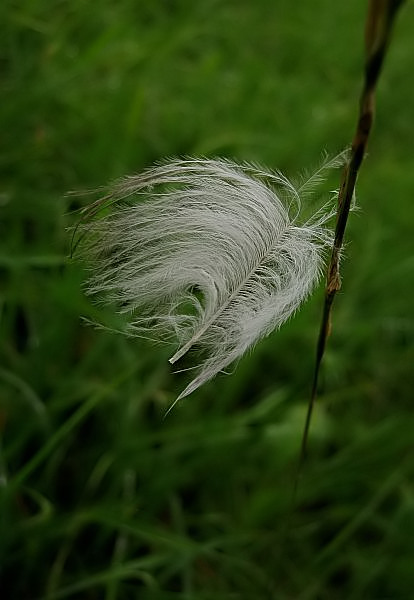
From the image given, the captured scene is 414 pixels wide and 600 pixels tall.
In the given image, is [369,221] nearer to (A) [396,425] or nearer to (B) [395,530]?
(A) [396,425]

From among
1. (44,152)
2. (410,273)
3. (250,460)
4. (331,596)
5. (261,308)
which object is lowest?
(331,596)

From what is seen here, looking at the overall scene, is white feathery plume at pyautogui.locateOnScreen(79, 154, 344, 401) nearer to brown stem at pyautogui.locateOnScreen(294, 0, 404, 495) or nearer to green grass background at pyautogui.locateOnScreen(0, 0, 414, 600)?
brown stem at pyautogui.locateOnScreen(294, 0, 404, 495)

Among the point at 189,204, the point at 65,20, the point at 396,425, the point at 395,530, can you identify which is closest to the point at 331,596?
the point at 395,530

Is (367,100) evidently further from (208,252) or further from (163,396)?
(163,396)

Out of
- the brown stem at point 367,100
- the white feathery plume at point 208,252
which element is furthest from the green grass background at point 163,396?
the brown stem at point 367,100

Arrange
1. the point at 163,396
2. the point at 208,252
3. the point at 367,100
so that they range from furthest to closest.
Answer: the point at 163,396
the point at 208,252
the point at 367,100

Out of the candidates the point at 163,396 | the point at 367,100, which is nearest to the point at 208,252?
the point at 367,100
